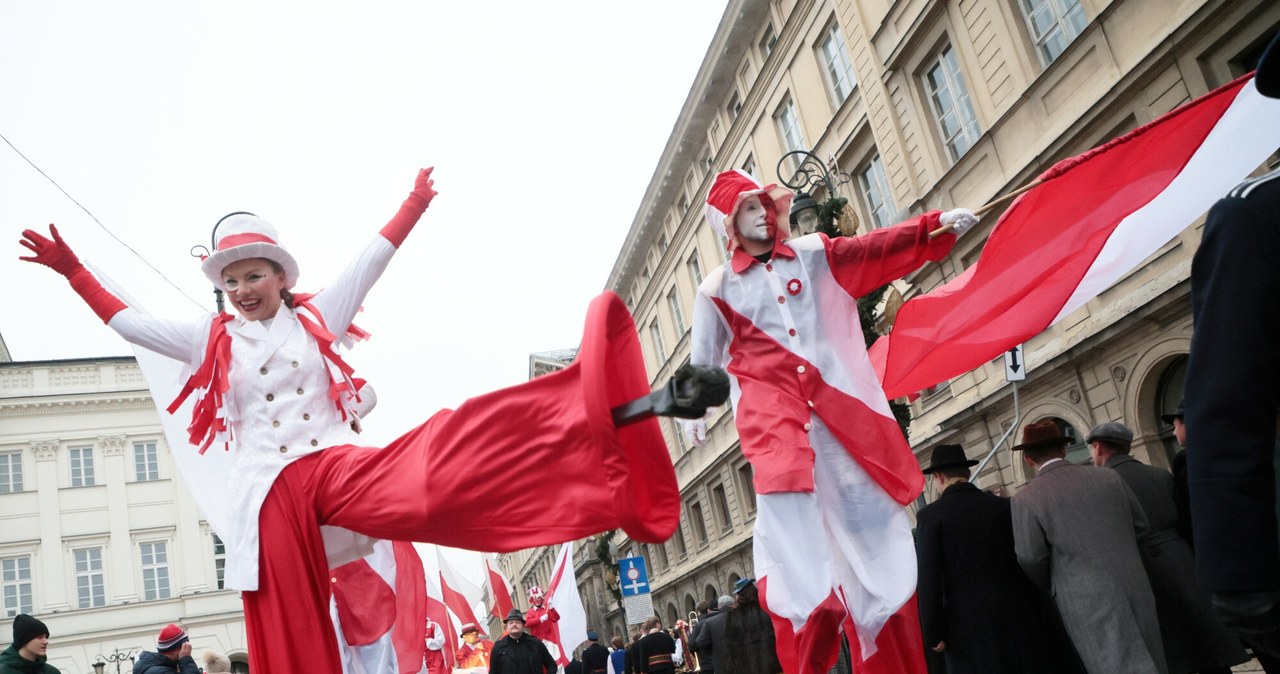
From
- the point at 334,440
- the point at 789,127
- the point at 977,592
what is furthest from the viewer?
the point at 789,127

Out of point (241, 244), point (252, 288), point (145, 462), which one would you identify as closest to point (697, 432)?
point (252, 288)

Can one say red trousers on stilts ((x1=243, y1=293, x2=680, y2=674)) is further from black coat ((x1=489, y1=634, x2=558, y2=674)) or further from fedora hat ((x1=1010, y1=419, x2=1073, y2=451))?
black coat ((x1=489, y1=634, x2=558, y2=674))

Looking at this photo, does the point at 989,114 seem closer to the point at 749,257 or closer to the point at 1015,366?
the point at 1015,366

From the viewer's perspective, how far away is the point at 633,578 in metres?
20.4

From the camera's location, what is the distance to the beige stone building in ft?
44.7

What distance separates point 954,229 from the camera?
4586 mm

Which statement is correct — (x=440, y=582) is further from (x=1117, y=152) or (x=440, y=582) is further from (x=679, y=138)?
(x=679, y=138)

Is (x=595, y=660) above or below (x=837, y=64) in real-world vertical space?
below

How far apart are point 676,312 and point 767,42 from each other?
14.0 metres

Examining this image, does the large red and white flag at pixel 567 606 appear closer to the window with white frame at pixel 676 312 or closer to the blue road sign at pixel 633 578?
the blue road sign at pixel 633 578

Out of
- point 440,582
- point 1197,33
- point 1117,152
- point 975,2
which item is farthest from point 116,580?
point 1117,152

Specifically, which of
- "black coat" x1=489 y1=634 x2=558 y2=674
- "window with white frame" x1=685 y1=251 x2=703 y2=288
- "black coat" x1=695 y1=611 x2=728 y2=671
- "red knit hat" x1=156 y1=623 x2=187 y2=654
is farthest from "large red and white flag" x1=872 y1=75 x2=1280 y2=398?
"window with white frame" x1=685 y1=251 x2=703 y2=288

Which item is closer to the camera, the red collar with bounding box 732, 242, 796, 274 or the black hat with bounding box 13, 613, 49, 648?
the red collar with bounding box 732, 242, 796, 274

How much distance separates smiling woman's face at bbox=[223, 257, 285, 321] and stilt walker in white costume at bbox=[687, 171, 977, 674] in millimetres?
1696
